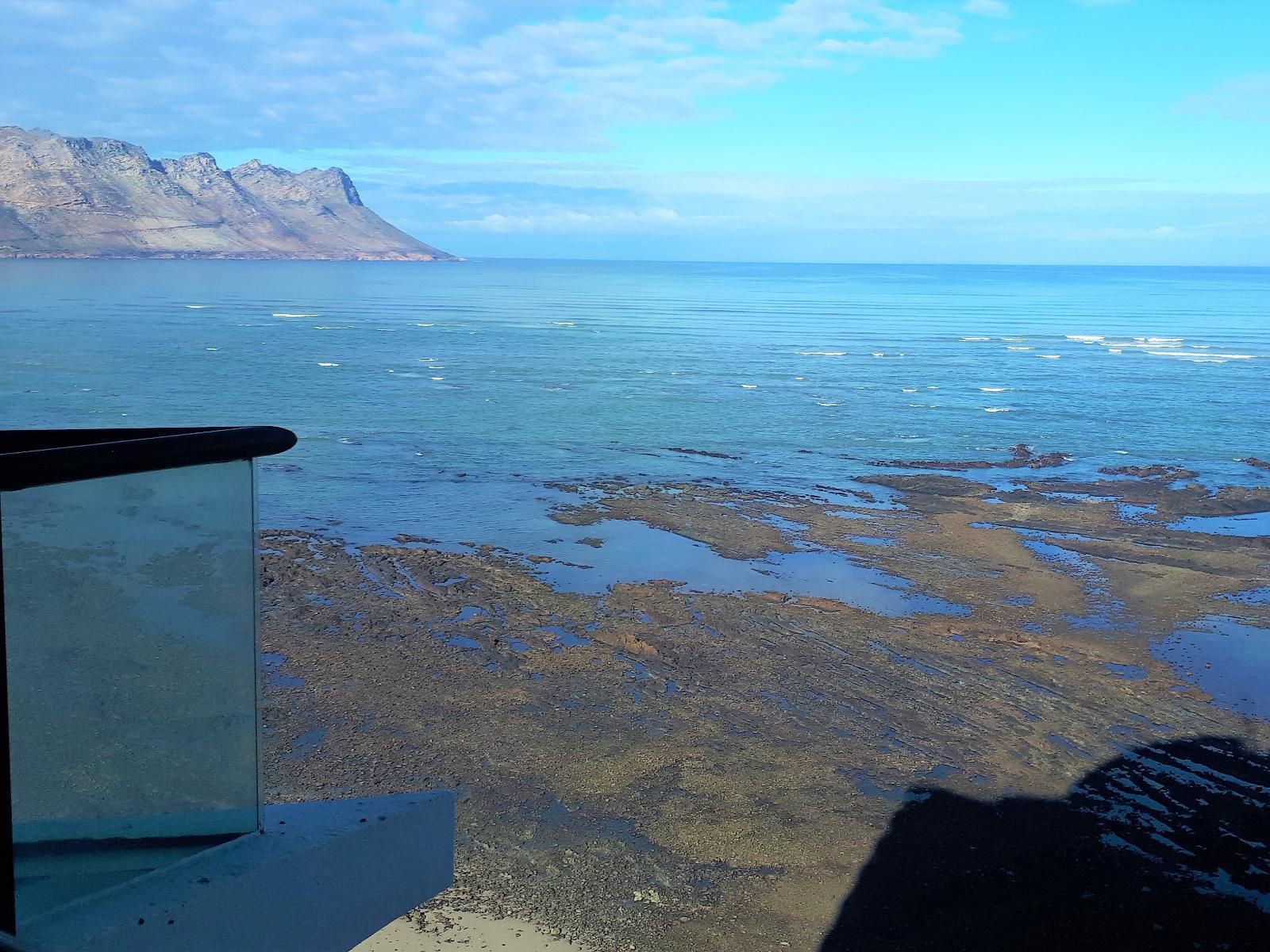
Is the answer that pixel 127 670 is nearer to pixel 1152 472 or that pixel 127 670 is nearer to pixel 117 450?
pixel 117 450

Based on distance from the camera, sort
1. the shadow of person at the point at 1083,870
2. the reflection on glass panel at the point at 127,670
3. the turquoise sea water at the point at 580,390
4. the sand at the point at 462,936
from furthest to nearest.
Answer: the turquoise sea water at the point at 580,390 → the shadow of person at the point at 1083,870 → the sand at the point at 462,936 → the reflection on glass panel at the point at 127,670

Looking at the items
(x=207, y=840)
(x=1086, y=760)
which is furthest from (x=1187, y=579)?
(x=207, y=840)

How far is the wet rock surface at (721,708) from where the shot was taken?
9.37 meters

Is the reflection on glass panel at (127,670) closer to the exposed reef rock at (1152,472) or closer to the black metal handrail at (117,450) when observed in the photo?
the black metal handrail at (117,450)

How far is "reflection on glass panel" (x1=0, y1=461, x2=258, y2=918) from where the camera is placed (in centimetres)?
248

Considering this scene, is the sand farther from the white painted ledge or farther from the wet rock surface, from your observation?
the white painted ledge

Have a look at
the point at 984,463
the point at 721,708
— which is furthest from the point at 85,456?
the point at 984,463

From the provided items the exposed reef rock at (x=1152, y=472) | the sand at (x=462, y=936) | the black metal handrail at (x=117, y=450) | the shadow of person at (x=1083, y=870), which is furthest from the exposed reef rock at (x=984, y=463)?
the black metal handrail at (x=117, y=450)

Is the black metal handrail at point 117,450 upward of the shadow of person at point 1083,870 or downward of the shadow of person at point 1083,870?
upward

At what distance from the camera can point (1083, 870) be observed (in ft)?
31.2

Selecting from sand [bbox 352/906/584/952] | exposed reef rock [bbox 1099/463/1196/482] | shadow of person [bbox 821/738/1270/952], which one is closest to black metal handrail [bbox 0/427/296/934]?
sand [bbox 352/906/584/952]

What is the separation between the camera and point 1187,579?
19000mm

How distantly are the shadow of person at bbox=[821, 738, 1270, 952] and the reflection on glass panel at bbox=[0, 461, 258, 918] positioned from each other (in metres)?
6.60

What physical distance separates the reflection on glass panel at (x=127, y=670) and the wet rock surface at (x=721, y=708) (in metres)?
6.03
